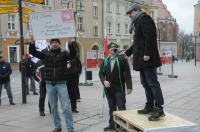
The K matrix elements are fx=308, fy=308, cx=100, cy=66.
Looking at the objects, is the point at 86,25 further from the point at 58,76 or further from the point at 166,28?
the point at 166,28

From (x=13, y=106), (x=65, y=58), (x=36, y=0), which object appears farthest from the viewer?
(x=36, y=0)

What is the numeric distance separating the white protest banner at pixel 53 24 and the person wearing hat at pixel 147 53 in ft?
4.56

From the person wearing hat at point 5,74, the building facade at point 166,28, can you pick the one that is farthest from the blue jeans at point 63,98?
the building facade at point 166,28

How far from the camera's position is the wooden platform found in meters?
4.69

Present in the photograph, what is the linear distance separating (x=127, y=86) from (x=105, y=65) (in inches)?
25.5

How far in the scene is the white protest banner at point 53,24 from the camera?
6.29 metres

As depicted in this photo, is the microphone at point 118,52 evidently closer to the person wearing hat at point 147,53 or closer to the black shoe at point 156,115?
the person wearing hat at point 147,53

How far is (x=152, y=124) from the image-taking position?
16.0ft

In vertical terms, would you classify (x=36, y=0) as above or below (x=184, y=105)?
above

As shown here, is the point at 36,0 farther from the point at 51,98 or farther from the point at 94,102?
the point at 51,98

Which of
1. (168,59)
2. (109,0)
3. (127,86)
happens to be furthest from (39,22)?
(109,0)

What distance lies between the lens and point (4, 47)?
3347cm

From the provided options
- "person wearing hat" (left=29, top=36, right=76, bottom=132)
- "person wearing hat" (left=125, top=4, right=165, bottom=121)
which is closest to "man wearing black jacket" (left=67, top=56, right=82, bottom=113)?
"person wearing hat" (left=29, top=36, right=76, bottom=132)

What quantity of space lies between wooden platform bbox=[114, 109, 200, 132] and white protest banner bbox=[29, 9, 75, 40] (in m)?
2.01
